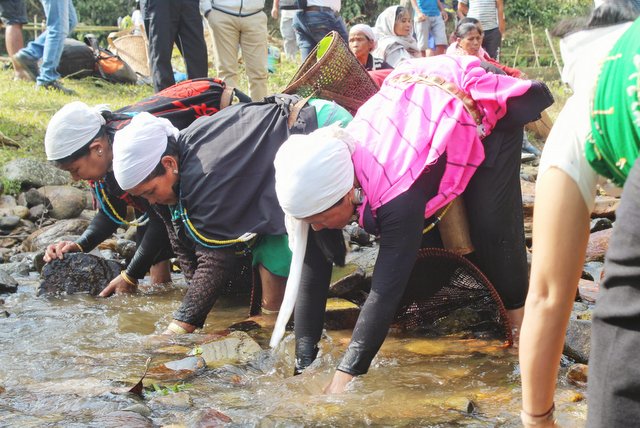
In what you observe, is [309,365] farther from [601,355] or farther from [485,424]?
[601,355]

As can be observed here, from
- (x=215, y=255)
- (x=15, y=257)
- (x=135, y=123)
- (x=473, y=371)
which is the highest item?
(x=135, y=123)

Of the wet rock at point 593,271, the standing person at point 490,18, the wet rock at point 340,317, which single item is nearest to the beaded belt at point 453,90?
the wet rock at point 340,317

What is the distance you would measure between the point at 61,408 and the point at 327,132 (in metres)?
1.57

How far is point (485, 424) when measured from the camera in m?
3.20

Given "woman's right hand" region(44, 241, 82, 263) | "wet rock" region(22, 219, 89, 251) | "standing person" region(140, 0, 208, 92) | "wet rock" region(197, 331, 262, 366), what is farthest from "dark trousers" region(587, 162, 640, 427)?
"standing person" region(140, 0, 208, 92)

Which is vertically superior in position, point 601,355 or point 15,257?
point 601,355

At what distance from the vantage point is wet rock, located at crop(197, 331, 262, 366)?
4.09 metres

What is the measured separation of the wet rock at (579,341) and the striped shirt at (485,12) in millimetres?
6682

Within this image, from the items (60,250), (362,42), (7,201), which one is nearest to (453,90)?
(60,250)

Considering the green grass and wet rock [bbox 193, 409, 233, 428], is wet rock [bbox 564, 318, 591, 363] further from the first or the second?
the green grass

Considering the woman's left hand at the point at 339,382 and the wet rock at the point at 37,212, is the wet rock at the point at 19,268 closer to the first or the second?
the wet rock at the point at 37,212

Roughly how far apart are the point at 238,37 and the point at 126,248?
2.66 metres

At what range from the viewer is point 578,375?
3523 mm

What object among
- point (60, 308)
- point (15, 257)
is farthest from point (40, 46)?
point (60, 308)
